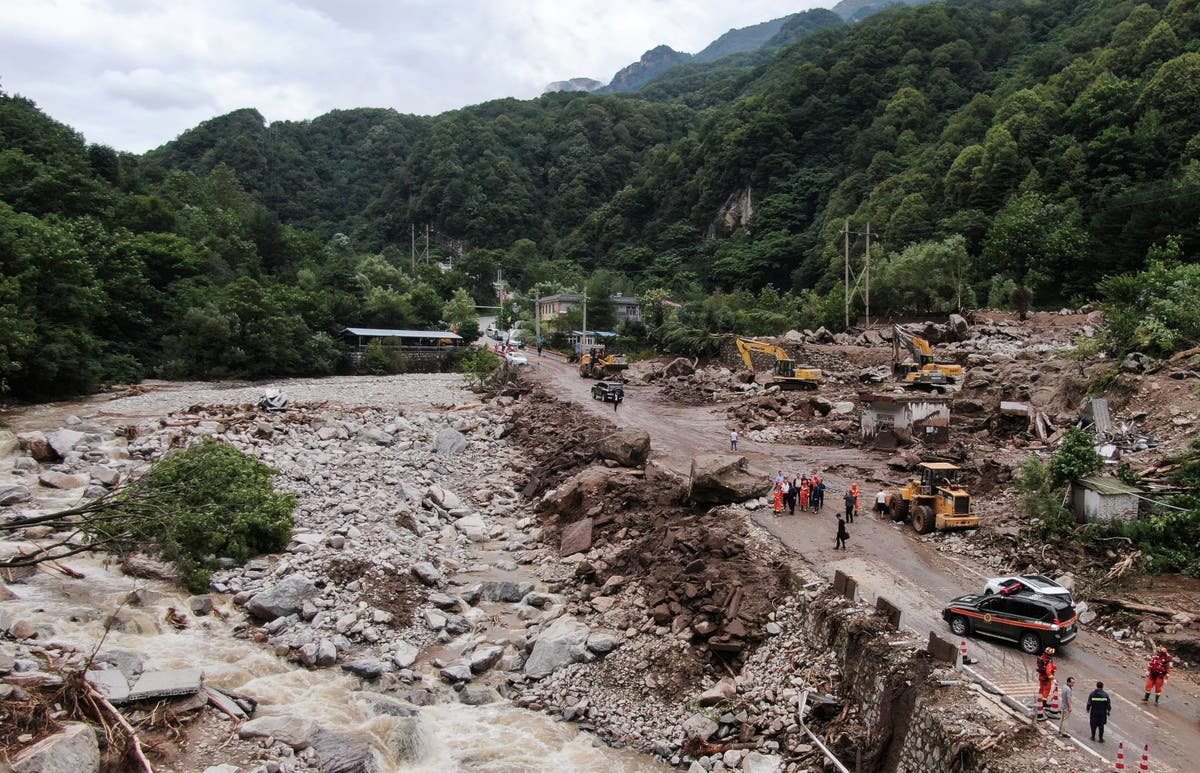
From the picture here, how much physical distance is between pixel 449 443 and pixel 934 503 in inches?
727

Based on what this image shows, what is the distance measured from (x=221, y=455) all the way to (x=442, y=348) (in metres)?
39.3

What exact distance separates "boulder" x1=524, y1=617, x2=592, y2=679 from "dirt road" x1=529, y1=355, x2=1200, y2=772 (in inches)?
199

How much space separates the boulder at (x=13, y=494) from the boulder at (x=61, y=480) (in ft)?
3.24

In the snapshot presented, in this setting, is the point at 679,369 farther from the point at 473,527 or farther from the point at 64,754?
the point at 64,754

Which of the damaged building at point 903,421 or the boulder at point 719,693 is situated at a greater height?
the damaged building at point 903,421

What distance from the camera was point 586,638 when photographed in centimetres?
1408

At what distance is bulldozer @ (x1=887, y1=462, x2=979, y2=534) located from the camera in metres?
16.5

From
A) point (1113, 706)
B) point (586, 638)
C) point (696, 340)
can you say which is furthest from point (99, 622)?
point (696, 340)

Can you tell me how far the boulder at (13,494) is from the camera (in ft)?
58.5

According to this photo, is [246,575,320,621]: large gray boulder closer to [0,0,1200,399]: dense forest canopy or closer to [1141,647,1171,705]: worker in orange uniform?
[1141,647,1171,705]: worker in orange uniform

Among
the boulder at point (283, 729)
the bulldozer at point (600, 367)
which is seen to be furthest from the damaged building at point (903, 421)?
the boulder at point (283, 729)

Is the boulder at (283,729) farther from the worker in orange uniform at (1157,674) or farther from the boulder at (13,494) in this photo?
the worker in orange uniform at (1157,674)

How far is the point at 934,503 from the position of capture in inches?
666

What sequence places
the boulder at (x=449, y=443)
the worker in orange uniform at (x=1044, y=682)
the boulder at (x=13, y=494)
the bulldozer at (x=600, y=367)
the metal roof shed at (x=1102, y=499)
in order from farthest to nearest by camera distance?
the bulldozer at (x=600, y=367) → the boulder at (x=449, y=443) → the boulder at (x=13, y=494) → the metal roof shed at (x=1102, y=499) → the worker in orange uniform at (x=1044, y=682)
